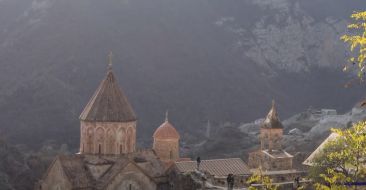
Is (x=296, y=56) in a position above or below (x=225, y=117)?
above

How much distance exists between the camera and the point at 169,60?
7862cm

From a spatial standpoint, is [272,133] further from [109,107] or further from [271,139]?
[109,107]

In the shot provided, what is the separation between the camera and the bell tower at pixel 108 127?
2142cm

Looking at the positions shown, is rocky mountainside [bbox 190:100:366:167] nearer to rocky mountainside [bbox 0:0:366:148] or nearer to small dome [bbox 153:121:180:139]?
rocky mountainside [bbox 0:0:366:148]

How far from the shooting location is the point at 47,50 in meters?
69.4

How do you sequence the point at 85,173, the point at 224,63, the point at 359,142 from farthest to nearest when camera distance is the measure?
the point at 224,63 < the point at 85,173 < the point at 359,142

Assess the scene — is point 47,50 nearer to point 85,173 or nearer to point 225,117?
point 225,117

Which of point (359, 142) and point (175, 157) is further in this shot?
point (175, 157)

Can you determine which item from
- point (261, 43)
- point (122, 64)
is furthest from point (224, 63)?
point (122, 64)

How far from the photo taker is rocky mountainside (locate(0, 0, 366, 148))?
60.9 meters

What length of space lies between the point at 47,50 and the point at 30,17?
879 centimetres

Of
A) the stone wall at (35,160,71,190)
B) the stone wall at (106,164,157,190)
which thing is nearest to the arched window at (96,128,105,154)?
the stone wall at (106,164,157,190)

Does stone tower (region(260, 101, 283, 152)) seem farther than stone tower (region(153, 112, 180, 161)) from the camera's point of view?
Yes

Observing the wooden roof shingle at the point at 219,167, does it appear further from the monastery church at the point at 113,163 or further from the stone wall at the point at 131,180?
the stone wall at the point at 131,180
